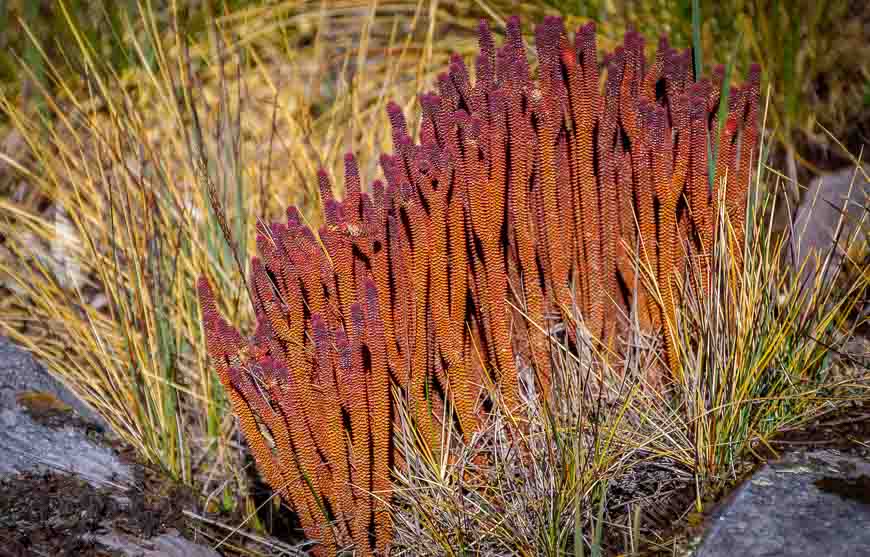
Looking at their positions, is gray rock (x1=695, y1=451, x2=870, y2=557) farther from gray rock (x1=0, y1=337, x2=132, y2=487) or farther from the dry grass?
gray rock (x1=0, y1=337, x2=132, y2=487)

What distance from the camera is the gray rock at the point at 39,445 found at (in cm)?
198

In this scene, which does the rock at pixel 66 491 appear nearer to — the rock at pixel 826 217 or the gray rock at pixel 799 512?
the gray rock at pixel 799 512

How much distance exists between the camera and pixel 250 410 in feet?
5.99

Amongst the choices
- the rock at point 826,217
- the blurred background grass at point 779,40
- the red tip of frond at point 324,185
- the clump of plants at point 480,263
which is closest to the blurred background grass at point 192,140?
the blurred background grass at point 779,40

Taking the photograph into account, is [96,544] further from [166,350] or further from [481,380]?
[481,380]

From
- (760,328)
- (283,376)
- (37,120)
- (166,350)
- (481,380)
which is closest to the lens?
(283,376)

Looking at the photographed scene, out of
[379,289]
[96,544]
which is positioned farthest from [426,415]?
[96,544]

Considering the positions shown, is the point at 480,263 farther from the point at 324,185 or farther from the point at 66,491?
the point at 66,491

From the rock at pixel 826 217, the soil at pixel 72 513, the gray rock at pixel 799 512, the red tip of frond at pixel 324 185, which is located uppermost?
the red tip of frond at pixel 324 185

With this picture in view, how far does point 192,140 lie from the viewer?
363 centimetres

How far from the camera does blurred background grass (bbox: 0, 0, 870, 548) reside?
2.48 metres

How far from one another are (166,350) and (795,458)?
159 cm

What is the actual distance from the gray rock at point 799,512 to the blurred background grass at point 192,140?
0.92 feet

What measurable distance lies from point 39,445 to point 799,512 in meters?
1.63
